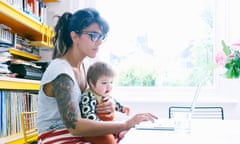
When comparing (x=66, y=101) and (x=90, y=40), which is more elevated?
(x=90, y=40)

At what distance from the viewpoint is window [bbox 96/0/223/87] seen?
3.06 meters

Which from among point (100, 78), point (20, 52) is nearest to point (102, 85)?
point (100, 78)

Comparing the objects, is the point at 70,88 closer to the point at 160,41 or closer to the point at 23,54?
the point at 23,54

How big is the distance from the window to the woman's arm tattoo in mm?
1779

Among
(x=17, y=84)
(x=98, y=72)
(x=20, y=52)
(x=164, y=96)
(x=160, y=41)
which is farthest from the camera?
(x=160, y=41)

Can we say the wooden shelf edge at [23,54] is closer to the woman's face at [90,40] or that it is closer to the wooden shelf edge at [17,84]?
the wooden shelf edge at [17,84]

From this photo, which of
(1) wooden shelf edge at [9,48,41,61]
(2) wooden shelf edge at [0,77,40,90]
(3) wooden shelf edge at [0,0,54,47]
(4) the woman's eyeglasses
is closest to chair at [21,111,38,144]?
(2) wooden shelf edge at [0,77,40,90]

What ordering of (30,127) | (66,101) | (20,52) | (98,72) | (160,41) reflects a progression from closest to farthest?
(66,101), (98,72), (30,127), (20,52), (160,41)

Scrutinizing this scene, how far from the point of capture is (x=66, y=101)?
129 centimetres

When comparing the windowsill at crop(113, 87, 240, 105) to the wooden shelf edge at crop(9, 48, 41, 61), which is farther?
the windowsill at crop(113, 87, 240, 105)

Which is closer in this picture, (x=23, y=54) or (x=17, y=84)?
(x=17, y=84)

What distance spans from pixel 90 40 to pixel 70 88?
0.29m

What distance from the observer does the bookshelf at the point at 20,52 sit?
1.96m

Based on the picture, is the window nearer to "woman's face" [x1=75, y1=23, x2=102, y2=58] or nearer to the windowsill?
the windowsill
